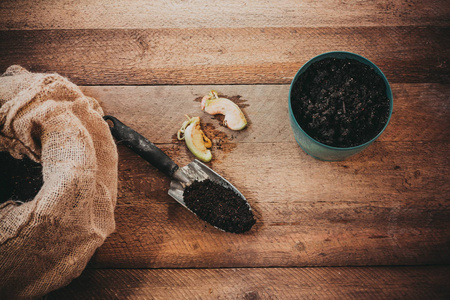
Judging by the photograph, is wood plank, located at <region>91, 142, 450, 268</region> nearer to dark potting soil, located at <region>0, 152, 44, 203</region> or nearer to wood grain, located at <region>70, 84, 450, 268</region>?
wood grain, located at <region>70, 84, 450, 268</region>

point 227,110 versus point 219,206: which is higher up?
point 227,110

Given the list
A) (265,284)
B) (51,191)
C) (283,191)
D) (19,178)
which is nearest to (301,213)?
(283,191)

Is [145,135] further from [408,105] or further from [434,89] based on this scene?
[434,89]

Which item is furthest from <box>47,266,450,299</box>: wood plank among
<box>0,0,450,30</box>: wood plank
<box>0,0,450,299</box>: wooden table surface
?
<box>0,0,450,30</box>: wood plank

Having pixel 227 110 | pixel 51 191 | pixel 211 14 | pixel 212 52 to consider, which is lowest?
pixel 51 191

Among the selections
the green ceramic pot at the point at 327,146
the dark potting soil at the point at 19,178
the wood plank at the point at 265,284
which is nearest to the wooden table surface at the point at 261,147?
the wood plank at the point at 265,284

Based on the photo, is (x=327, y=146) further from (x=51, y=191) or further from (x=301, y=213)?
(x=51, y=191)
